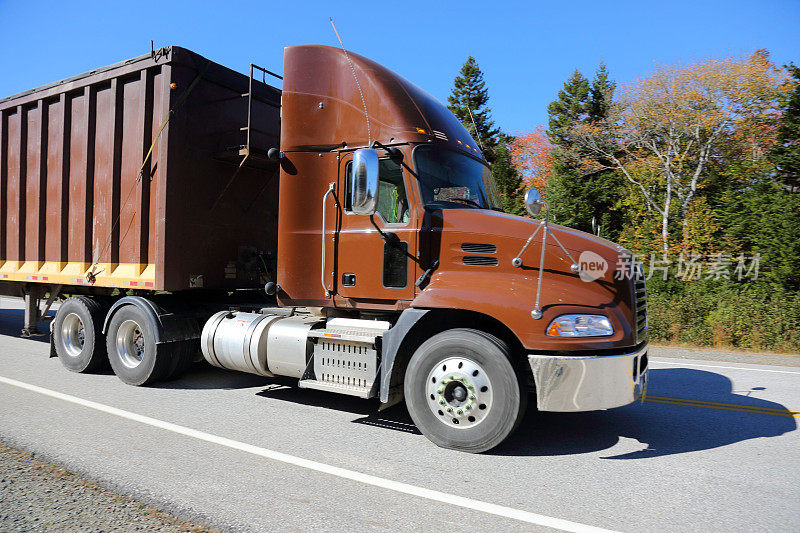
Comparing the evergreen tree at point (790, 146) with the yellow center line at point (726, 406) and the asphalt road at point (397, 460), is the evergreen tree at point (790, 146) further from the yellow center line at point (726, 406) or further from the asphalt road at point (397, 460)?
the yellow center line at point (726, 406)

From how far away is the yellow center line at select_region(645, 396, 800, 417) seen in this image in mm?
5863

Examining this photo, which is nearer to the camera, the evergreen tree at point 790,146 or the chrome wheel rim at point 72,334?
the chrome wheel rim at point 72,334

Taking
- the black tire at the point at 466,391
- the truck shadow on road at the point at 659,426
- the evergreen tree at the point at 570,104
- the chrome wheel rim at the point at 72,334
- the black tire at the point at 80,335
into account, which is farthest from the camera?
the evergreen tree at the point at 570,104

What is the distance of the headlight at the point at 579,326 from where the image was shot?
4.22 metres

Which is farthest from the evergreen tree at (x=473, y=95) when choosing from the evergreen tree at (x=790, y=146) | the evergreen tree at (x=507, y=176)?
the evergreen tree at (x=790, y=146)

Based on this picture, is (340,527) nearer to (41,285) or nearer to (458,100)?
(41,285)

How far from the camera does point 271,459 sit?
416 cm

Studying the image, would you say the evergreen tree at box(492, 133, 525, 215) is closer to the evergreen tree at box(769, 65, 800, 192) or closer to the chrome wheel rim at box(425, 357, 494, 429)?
the evergreen tree at box(769, 65, 800, 192)

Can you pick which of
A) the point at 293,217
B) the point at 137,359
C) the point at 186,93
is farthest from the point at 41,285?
the point at 293,217

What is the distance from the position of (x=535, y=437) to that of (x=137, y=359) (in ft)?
17.2

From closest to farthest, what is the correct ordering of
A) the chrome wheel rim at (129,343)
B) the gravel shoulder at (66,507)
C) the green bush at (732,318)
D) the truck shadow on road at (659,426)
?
the gravel shoulder at (66,507), the truck shadow on road at (659,426), the chrome wheel rim at (129,343), the green bush at (732,318)

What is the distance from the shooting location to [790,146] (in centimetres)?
1450

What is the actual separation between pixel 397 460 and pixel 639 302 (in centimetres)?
257

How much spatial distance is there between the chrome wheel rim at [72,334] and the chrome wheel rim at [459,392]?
19.1 ft
